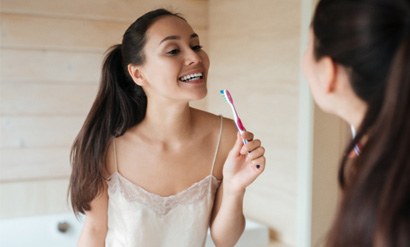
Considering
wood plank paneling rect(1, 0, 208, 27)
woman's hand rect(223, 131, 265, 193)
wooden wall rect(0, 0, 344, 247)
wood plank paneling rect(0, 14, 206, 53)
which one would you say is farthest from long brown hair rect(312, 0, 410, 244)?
wood plank paneling rect(0, 14, 206, 53)

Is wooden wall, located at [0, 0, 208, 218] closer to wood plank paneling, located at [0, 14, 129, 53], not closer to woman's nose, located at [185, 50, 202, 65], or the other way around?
wood plank paneling, located at [0, 14, 129, 53]

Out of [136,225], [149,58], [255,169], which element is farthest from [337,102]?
[136,225]

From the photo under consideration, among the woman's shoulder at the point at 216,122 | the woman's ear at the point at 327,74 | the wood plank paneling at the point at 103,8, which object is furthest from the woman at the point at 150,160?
the wood plank paneling at the point at 103,8

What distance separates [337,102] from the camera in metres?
0.61

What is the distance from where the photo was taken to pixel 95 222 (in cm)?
113

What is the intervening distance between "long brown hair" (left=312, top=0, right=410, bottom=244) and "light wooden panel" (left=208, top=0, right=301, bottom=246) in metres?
1.01

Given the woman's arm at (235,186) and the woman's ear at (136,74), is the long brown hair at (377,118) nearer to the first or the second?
the woman's arm at (235,186)

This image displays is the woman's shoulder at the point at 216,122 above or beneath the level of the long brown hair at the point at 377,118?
beneath

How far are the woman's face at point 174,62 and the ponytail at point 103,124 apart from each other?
0.31ft

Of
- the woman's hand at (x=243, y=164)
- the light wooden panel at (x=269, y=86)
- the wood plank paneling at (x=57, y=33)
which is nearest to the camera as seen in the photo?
the woman's hand at (x=243, y=164)

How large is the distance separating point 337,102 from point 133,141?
2.06 feet

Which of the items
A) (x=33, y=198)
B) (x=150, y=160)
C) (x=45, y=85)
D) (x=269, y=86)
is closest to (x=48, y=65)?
(x=45, y=85)

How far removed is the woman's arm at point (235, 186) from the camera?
0.95m

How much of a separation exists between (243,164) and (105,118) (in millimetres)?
321
